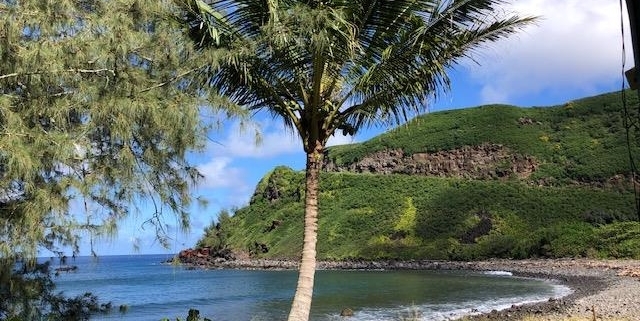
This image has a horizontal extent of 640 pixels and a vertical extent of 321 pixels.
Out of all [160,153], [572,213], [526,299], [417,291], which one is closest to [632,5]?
[160,153]

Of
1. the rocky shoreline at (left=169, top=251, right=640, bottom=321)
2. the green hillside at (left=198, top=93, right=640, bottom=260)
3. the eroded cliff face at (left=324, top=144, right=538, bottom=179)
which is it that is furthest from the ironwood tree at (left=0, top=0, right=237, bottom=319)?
the eroded cliff face at (left=324, top=144, right=538, bottom=179)

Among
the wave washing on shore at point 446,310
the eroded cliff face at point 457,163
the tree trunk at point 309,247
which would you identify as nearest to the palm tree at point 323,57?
the tree trunk at point 309,247

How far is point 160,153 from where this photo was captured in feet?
22.8

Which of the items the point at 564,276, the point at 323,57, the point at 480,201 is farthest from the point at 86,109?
the point at 480,201

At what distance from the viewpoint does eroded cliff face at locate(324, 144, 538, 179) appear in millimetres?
87625

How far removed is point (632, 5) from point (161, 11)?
17.5ft

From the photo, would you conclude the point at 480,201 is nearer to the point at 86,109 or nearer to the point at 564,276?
the point at 564,276

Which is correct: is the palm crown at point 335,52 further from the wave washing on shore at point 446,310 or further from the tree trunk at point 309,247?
the wave washing on shore at point 446,310

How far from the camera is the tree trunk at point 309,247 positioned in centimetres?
754

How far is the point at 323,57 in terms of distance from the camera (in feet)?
25.1

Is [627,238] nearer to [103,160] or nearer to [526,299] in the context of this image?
[526,299]

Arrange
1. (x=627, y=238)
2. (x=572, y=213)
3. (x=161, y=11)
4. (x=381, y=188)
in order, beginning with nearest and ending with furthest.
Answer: (x=161, y=11), (x=627, y=238), (x=572, y=213), (x=381, y=188)

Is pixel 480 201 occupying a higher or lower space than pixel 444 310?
higher

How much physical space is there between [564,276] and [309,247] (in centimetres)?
4095
